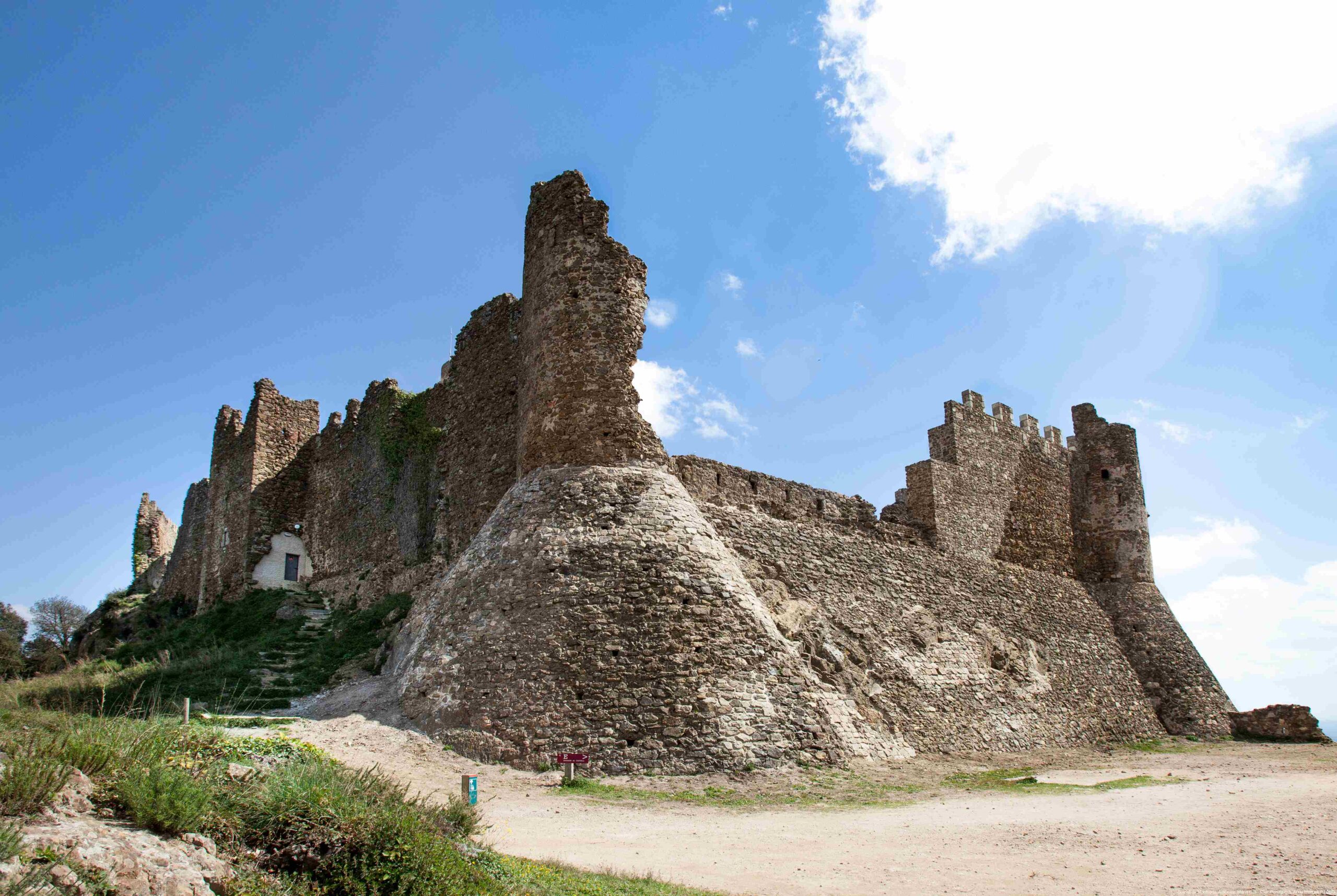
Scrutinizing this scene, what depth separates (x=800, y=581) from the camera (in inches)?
646

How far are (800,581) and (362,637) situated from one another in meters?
8.14

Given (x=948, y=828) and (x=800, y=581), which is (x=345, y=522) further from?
(x=948, y=828)

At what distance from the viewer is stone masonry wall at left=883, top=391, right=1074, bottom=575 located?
2089 cm

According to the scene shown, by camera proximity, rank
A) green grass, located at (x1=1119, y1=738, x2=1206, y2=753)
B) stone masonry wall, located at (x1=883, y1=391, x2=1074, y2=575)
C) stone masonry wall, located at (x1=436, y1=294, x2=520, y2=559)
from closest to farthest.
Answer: stone masonry wall, located at (x1=436, y1=294, x2=520, y2=559), green grass, located at (x1=1119, y1=738, x2=1206, y2=753), stone masonry wall, located at (x1=883, y1=391, x2=1074, y2=575)

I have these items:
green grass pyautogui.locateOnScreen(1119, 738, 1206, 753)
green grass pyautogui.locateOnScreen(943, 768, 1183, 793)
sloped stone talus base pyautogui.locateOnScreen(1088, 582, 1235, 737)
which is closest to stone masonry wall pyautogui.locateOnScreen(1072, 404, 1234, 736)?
sloped stone talus base pyautogui.locateOnScreen(1088, 582, 1235, 737)

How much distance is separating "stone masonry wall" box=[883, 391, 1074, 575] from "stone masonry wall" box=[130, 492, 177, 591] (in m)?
29.7

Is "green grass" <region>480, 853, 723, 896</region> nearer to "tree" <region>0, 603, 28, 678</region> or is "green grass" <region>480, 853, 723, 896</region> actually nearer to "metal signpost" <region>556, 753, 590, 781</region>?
"metal signpost" <region>556, 753, 590, 781</region>

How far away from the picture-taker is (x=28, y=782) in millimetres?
4953

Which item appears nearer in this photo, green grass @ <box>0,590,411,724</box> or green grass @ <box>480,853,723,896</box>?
green grass @ <box>480,853,723,896</box>

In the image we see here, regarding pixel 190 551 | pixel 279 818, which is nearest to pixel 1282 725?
pixel 279 818

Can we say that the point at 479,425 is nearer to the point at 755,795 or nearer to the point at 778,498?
the point at 778,498

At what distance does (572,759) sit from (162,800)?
19.1 ft

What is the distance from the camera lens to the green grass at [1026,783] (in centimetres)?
1202

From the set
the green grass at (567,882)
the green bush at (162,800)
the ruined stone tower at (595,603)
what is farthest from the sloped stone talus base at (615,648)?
the green bush at (162,800)
